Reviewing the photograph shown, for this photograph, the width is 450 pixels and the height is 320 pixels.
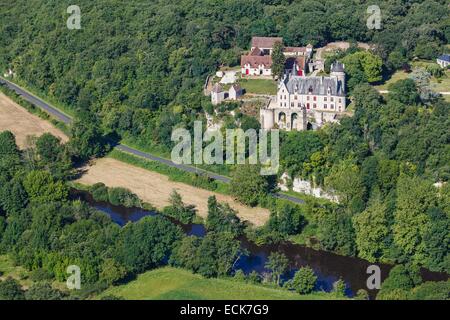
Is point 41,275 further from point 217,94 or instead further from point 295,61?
point 295,61

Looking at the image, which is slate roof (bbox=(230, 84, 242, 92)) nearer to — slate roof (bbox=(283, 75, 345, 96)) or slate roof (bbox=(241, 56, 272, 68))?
slate roof (bbox=(241, 56, 272, 68))

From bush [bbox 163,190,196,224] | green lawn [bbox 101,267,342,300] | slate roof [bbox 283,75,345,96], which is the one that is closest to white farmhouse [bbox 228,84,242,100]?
slate roof [bbox 283,75,345,96]

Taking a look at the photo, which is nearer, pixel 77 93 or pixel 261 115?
pixel 261 115

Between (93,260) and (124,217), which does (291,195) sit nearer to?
(124,217)

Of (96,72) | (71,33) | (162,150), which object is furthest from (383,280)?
(71,33)

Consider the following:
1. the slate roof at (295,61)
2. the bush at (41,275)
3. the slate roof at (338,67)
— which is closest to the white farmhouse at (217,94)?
the slate roof at (295,61)

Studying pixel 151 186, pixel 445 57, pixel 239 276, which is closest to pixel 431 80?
pixel 445 57
